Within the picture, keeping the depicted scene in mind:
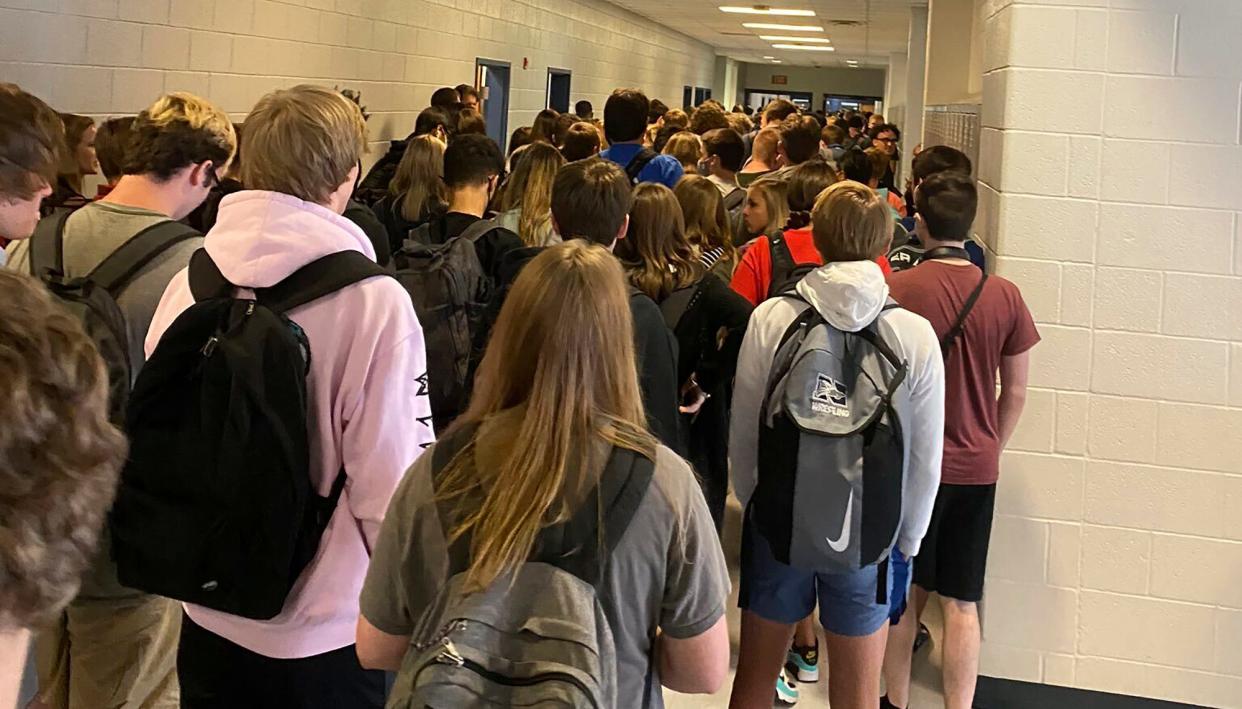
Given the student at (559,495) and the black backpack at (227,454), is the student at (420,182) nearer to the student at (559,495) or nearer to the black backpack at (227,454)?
the black backpack at (227,454)

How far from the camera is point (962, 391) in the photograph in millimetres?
2941

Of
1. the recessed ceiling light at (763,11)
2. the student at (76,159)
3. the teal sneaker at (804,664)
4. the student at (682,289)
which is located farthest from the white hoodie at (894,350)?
the recessed ceiling light at (763,11)

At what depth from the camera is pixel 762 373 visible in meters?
2.62

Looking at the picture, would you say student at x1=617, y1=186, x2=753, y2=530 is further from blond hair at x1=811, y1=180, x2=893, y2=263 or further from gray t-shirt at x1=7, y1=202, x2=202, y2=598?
gray t-shirt at x1=7, y1=202, x2=202, y2=598

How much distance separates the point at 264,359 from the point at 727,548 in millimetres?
2929

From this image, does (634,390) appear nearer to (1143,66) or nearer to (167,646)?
(167,646)

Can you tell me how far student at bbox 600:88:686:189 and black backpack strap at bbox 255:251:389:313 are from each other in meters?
2.92

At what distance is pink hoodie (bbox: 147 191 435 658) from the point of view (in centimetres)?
180

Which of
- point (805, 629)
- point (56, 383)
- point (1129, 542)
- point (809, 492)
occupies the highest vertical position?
point (56, 383)

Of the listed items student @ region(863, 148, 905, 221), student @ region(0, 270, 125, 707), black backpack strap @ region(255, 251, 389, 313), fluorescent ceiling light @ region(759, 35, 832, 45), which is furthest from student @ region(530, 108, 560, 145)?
fluorescent ceiling light @ region(759, 35, 832, 45)

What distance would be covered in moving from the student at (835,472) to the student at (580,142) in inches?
84.8

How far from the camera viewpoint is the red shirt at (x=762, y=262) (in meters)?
3.38

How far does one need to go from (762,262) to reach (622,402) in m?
1.96

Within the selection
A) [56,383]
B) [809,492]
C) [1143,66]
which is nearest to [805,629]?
[809,492]
